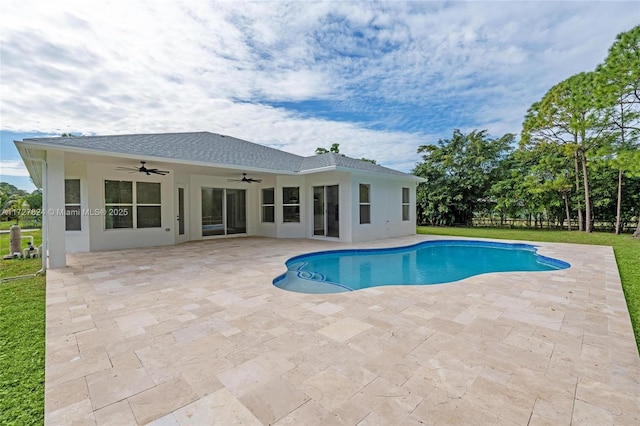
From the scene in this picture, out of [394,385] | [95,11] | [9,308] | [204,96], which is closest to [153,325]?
[9,308]

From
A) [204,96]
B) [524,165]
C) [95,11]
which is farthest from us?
[524,165]

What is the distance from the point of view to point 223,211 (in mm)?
12805

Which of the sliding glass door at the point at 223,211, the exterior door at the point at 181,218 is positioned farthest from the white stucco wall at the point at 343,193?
the exterior door at the point at 181,218

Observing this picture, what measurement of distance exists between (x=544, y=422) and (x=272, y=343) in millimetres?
2295

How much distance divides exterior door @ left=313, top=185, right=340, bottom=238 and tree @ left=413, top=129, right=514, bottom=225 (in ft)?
36.3

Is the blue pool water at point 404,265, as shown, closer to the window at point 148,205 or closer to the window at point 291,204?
the window at point 291,204

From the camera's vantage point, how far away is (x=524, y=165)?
1864cm

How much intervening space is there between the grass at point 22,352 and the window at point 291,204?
27.1 ft

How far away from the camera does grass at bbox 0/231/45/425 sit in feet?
6.93

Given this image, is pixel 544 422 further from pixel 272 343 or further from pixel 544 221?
pixel 544 221

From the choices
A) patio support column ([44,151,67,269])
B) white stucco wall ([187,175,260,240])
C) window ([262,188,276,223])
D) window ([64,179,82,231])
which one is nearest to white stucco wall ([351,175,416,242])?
window ([262,188,276,223])

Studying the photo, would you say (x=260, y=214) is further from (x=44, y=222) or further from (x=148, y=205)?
(x=44, y=222)

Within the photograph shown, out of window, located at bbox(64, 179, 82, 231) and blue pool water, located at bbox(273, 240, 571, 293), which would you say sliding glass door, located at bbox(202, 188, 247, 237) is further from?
blue pool water, located at bbox(273, 240, 571, 293)

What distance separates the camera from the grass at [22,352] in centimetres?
211
